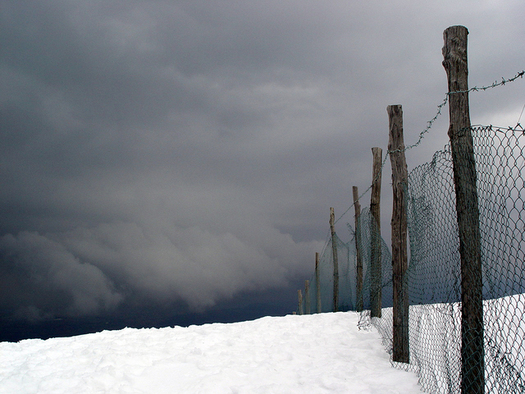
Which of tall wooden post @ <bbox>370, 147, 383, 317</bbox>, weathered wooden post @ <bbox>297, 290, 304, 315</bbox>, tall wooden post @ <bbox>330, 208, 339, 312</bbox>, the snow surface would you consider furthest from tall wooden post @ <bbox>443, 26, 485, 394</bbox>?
weathered wooden post @ <bbox>297, 290, 304, 315</bbox>

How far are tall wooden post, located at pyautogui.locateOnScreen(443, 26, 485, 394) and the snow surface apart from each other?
41.2 inches

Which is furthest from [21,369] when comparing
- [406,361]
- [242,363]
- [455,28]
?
[455,28]

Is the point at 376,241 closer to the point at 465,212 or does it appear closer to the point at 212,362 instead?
the point at 212,362

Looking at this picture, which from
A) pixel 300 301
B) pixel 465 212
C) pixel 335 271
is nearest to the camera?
pixel 465 212

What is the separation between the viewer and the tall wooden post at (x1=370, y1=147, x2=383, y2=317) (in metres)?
6.53

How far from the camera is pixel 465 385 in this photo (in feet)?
10.9

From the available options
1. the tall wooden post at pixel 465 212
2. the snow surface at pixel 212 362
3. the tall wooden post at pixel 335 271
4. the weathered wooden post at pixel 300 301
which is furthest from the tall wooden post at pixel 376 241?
the weathered wooden post at pixel 300 301

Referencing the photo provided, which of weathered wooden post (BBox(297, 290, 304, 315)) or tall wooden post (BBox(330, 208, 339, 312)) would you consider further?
weathered wooden post (BBox(297, 290, 304, 315))

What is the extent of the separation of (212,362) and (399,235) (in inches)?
116

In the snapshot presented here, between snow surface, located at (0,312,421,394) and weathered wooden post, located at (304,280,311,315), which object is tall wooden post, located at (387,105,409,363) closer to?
snow surface, located at (0,312,421,394)

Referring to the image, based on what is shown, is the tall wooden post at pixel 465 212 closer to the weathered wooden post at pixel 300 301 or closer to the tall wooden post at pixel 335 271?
the tall wooden post at pixel 335 271

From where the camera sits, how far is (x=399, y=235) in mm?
5230

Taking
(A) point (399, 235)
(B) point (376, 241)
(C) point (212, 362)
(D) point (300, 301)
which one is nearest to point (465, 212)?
(A) point (399, 235)

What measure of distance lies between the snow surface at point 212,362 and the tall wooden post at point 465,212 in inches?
41.2
